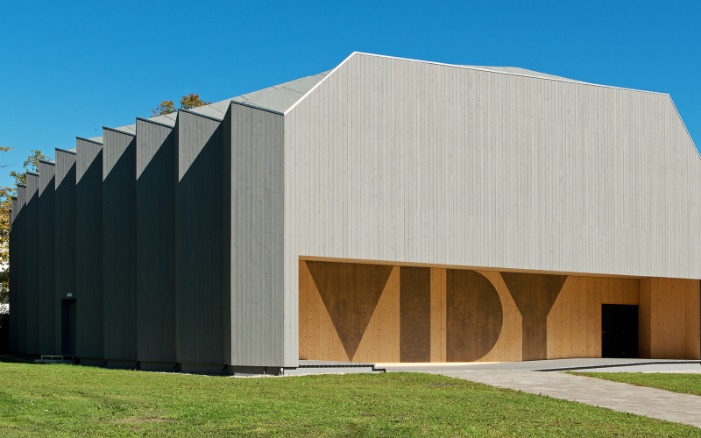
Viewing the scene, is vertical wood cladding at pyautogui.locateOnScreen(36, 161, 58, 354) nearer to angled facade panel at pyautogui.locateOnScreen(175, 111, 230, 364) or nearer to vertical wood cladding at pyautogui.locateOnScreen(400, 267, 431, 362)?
angled facade panel at pyautogui.locateOnScreen(175, 111, 230, 364)

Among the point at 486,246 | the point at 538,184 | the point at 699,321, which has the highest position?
the point at 538,184

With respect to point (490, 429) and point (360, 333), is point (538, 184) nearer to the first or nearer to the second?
point (360, 333)

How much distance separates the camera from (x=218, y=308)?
84.5 feet

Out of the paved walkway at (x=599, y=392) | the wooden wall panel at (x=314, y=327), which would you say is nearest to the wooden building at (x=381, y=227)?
the wooden wall panel at (x=314, y=327)

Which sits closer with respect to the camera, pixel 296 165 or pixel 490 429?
pixel 490 429

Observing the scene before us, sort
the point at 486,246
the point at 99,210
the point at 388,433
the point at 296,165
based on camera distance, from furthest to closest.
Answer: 1. the point at 99,210
2. the point at 486,246
3. the point at 296,165
4. the point at 388,433

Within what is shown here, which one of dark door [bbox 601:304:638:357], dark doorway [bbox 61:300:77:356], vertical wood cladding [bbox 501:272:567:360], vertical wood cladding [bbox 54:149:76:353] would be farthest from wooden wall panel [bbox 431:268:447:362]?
dark doorway [bbox 61:300:77:356]

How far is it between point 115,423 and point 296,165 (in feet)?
41.5

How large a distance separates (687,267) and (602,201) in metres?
4.42

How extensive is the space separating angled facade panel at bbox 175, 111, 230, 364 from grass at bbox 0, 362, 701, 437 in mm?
4117

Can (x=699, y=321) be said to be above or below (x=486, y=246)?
below

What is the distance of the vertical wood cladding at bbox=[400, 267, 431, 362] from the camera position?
3022 centimetres

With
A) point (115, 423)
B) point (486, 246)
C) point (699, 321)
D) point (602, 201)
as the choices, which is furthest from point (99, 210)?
point (699, 321)

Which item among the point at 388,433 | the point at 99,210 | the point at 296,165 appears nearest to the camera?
the point at 388,433
